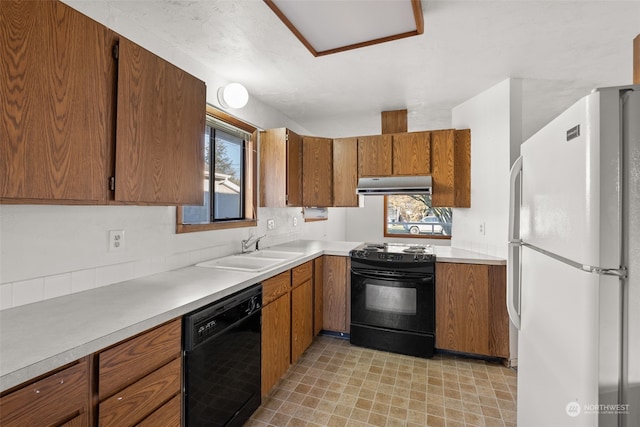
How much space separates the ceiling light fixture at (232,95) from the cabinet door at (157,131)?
24.9 inches

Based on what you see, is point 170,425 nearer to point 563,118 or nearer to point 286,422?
point 286,422

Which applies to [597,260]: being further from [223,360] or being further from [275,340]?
[275,340]

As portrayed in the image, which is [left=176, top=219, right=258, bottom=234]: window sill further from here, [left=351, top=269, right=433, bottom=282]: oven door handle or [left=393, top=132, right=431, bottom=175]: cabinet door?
[left=393, top=132, right=431, bottom=175]: cabinet door

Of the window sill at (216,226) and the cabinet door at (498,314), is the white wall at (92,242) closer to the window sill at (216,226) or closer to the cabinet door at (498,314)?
the window sill at (216,226)

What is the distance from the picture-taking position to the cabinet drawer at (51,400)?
76 cm

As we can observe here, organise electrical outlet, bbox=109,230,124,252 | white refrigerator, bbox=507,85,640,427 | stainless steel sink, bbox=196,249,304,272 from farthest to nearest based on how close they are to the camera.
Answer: stainless steel sink, bbox=196,249,304,272
electrical outlet, bbox=109,230,124,252
white refrigerator, bbox=507,85,640,427

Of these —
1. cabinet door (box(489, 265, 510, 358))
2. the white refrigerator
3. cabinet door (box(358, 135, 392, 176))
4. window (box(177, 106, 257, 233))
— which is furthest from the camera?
cabinet door (box(358, 135, 392, 176))

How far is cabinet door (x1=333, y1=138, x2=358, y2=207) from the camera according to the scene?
332 centimetres

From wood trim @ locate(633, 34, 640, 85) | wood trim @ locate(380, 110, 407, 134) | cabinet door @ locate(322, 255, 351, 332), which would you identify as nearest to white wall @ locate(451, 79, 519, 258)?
wood trim @ locate(380, 110, 407, 134)

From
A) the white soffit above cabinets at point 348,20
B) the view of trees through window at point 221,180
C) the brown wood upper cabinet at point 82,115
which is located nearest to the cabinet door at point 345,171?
the view of trees through window at point 221,180

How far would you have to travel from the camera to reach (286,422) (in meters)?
1.81

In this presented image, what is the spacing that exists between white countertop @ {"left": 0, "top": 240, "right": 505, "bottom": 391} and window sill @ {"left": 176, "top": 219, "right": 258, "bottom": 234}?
318mm

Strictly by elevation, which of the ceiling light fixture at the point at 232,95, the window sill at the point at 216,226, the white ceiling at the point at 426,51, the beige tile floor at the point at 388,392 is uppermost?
the white ceiling at the point at 426,51

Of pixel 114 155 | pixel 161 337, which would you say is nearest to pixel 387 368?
pixel 161 337
